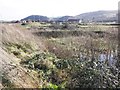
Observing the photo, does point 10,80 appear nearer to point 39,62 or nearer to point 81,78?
point 81,78

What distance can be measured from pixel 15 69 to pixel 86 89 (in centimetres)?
248

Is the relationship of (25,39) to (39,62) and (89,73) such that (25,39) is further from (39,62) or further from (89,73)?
(89,73)

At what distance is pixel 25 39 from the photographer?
2098 cm

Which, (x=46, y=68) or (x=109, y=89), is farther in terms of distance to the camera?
(x=46, y=68)

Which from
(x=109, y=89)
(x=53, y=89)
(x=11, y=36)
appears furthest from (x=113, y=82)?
(x=11, y=36)

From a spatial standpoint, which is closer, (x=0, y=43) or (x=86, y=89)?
(x=86, y=89)

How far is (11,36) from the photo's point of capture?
19578mm

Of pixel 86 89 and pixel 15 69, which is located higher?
pixel 15 69

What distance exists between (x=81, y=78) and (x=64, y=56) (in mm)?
7570

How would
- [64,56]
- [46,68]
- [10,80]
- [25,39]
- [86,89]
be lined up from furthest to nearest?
[25,39]
[64,56]
[46,68]
[86,89]
[10,80]

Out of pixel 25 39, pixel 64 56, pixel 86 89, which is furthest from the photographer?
pixel 25 39

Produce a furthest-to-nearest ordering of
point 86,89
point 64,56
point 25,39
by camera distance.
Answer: point 25,39 < point 64,56 < point 86,89

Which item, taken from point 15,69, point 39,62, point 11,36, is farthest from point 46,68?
point 11,36

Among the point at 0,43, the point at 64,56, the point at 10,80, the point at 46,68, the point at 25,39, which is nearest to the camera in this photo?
the point at 10,80
